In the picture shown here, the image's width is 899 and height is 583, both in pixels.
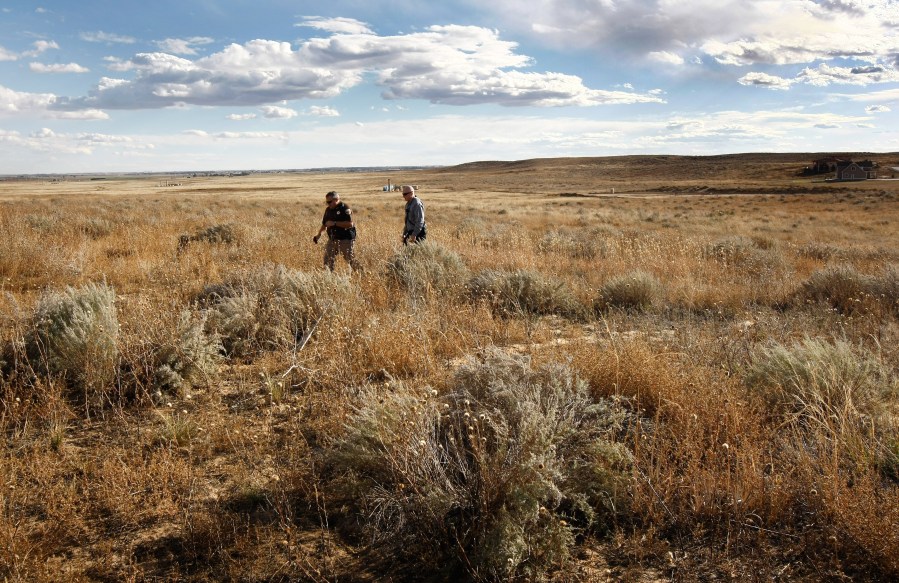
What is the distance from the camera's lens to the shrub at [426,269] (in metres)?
7.31

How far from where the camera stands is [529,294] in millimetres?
7449

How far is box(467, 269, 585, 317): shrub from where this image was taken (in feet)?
23.9


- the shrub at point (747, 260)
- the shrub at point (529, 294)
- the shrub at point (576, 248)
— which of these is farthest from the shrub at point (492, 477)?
the shrub at point (576, 248)

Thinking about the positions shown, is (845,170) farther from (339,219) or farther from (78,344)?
(78,344)

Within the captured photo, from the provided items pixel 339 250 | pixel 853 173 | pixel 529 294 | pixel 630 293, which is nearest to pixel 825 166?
pixel 853 173

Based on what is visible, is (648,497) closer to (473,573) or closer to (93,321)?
(473,573)

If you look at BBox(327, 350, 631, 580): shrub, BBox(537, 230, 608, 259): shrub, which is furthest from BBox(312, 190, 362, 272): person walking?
BBox(327, 350, 631, 580): shrub

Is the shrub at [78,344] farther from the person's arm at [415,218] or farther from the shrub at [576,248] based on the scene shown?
the shrub at [576,248]

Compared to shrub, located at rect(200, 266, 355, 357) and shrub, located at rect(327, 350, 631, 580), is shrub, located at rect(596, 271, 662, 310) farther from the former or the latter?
shrub, located at rect(327, 350, 631, 580)

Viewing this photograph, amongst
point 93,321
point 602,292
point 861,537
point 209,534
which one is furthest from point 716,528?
point 602,292

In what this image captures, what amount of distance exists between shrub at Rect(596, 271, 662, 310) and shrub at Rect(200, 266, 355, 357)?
3628 millimetres

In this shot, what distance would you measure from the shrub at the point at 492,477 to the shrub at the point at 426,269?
3.37 meters

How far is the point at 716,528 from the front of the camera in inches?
110

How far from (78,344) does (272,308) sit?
1786 millimetres
